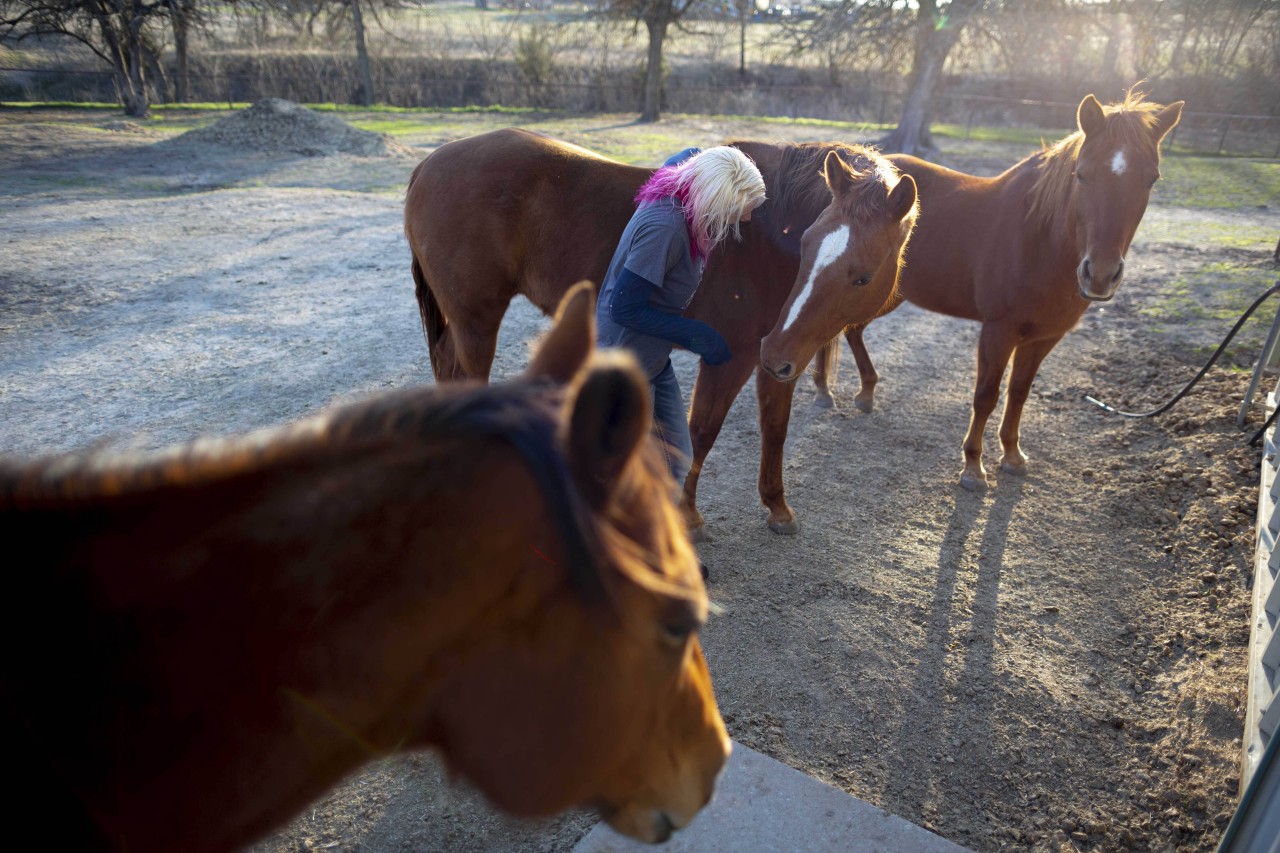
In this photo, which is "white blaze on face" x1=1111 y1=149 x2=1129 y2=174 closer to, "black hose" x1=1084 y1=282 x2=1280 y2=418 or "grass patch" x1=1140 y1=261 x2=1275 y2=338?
"black hose" x1=1084 y1=282 x2=1280 y2=418

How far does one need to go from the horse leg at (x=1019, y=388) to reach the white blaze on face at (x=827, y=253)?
2.18 meters

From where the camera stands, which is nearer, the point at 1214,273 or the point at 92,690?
the point at 92,690

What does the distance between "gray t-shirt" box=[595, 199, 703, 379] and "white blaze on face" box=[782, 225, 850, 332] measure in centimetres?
50

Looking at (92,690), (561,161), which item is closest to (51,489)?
(92,690)

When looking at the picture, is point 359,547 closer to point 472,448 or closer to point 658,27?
point 472,448

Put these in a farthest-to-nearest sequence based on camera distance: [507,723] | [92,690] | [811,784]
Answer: [811,784], [507,723], [92,690]

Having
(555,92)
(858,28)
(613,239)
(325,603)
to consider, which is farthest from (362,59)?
(325,603)

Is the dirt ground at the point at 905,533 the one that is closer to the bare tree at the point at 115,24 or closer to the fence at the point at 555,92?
the bare tree at the point at 115,24

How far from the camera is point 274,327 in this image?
6.45 m

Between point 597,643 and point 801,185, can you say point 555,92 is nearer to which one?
point 801,185

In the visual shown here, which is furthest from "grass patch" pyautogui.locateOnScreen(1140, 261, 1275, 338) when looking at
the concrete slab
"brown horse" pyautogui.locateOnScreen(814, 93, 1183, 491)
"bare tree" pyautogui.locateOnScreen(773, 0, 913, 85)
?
"bare tree" pyautogui.locateOnScreen(773, 0, 913, 85)

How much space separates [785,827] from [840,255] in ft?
7.40

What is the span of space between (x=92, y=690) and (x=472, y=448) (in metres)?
0.56

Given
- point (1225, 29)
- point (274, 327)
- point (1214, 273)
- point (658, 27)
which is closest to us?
point (274, 327)
